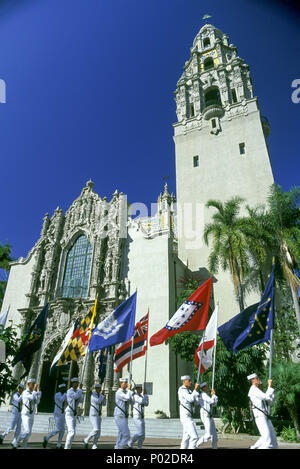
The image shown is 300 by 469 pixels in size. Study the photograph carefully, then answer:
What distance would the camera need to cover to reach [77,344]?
16438 mm

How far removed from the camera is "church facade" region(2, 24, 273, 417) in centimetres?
2247

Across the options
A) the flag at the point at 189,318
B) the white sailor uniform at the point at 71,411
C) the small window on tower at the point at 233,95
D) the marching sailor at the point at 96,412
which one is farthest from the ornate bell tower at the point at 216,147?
the white sailor uniform at the point at 71,411

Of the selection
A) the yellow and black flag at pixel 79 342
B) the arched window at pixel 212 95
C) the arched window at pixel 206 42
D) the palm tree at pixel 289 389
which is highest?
the arched window at pixel 206 42

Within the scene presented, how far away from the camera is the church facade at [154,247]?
22.5 m

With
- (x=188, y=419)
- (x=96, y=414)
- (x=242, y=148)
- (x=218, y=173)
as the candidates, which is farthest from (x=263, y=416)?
(x=242, y=148)

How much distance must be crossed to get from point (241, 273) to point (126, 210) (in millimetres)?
11545

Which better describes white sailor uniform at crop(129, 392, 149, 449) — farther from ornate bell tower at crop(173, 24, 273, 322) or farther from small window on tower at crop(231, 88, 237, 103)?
small window on tower at crop(231, 88, 237, 103)

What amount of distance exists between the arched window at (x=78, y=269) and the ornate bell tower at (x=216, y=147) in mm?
8475

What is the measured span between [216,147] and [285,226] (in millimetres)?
12930

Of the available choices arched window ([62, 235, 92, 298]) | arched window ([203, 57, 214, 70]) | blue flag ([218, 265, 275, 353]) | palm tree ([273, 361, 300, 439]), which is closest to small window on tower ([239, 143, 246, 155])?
arched window ([203, 57, 214, 70])

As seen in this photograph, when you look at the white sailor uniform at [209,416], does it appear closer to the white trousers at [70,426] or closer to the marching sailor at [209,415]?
the marching sailor at [209,415]
